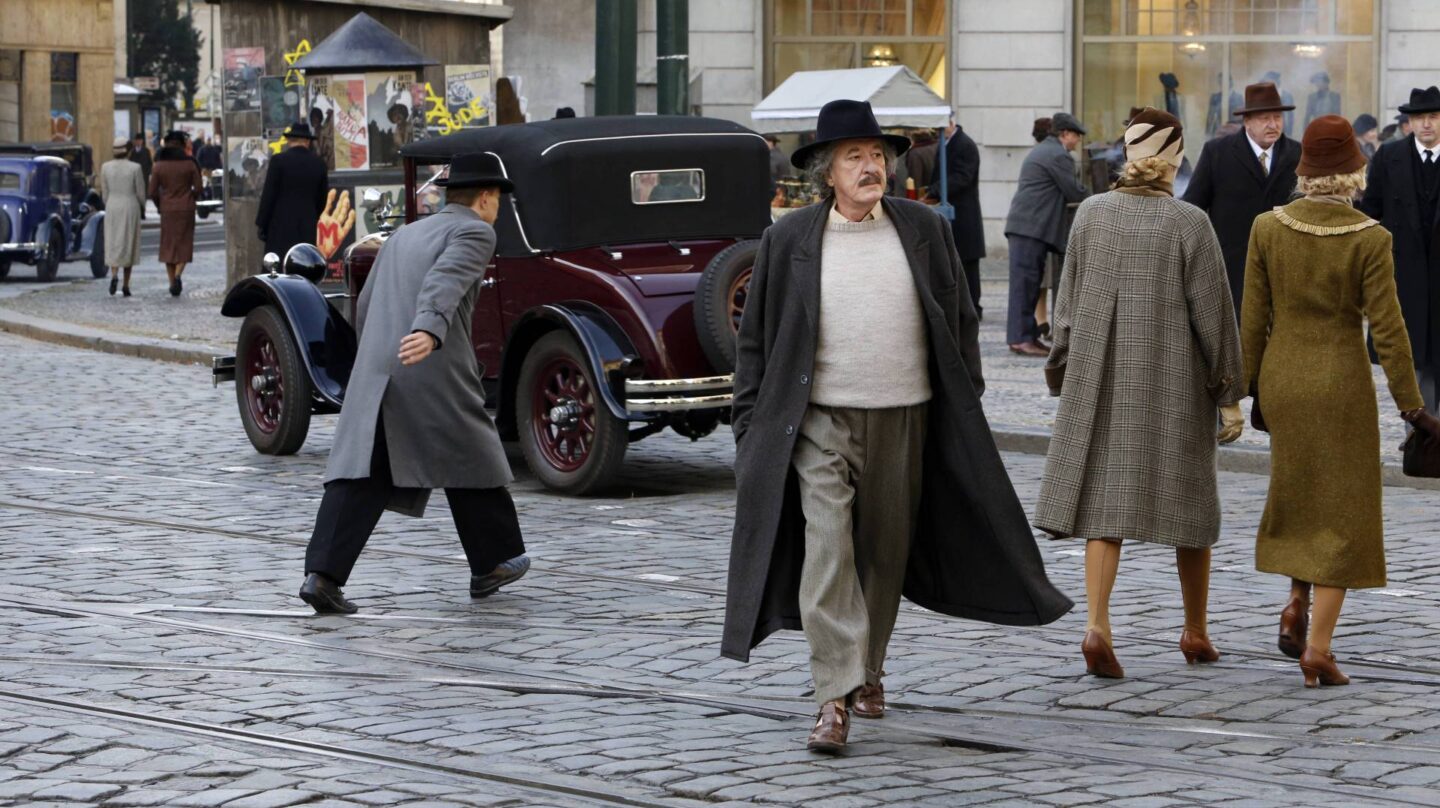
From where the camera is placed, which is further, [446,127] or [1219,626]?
[446,127]

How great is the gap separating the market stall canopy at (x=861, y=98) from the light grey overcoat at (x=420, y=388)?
446 inches

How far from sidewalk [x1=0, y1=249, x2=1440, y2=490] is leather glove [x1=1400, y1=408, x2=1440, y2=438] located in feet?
12.4

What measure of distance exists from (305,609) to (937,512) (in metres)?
2.78

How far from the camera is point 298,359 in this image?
480 inches

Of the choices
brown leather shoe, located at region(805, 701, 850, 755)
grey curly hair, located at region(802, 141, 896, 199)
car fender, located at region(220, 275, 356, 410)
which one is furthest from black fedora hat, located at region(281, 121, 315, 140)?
brown leather shoe, located at region(805, 701, 850, 755)

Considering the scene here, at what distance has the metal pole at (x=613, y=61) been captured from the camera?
1573 cm

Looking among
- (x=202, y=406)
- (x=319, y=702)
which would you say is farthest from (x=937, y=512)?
(x=202, y=406)

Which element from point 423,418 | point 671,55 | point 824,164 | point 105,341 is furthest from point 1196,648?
point 105,341

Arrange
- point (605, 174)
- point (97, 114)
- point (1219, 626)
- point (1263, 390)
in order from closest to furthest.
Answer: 1. point (1263, 390)
2. point (1219, 626)
3. point (605, 174)
4. point (97, 114)

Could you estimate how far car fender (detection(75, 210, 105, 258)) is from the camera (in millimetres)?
28438

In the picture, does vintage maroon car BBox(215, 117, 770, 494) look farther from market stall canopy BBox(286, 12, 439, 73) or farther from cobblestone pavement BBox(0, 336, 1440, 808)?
market stall canopy BBox(286, 12, 439, 73)

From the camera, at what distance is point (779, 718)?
20.7 ft

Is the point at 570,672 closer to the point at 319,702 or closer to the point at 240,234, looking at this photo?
the point at 319,702

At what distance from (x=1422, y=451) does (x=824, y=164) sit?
6.74 feet
